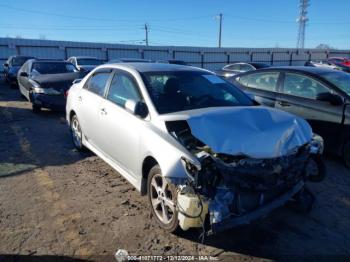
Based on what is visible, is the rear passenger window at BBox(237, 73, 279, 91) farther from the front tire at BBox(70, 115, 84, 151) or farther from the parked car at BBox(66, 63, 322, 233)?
the front tire at BBox(70, 115, 84, 151)

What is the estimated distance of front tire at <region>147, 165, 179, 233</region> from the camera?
323 centimetres

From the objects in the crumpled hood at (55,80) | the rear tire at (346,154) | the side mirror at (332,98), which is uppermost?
the side mirror at (332,98)

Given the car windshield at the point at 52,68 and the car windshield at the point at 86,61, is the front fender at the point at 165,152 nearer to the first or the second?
the car windshield at the point at 52,68

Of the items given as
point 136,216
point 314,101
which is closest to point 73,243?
point 136,216

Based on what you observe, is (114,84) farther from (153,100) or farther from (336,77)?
(336,77)

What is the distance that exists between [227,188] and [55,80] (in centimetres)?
805

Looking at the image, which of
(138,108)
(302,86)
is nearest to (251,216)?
(138,108)

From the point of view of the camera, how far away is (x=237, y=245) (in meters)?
3.23

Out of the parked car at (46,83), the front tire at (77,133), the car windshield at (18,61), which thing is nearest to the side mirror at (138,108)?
the front tire at (77,133)

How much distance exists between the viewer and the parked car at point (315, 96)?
207 inches

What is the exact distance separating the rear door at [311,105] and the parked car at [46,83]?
20.4 feet

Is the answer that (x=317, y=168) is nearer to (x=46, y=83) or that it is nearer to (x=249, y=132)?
(x=249, y=132)

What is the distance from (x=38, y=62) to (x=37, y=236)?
9209mm

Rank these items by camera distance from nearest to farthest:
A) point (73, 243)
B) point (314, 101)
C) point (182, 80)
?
point (73, 243)
point (182, 80)
point (314, 101)
